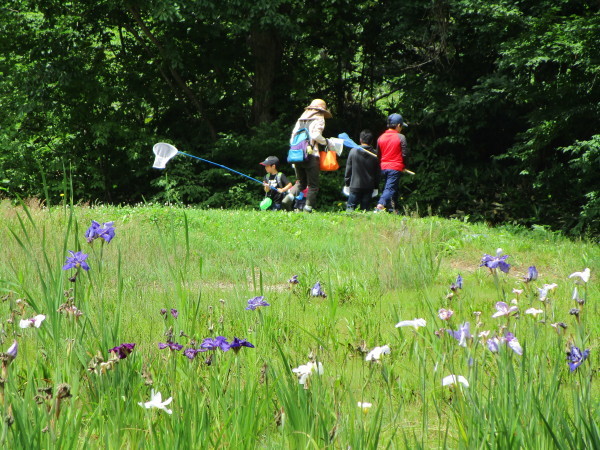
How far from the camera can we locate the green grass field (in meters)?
1.97

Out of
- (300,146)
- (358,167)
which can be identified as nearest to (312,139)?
(300,146)

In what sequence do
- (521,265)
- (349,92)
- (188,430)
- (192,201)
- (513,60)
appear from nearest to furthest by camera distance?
(188,430) < (521,265) < (513,60) < (192,201) < (349,92)

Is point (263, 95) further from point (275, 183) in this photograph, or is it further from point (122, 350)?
point (122, 350)

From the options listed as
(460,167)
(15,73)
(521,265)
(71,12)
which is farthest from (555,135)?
A: (15,73)

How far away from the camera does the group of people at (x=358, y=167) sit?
482 inches

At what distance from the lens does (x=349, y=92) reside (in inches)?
742

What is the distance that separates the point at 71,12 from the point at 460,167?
921cm

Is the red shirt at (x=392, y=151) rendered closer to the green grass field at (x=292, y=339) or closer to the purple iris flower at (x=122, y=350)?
the green grass field at (x=292, y=339)

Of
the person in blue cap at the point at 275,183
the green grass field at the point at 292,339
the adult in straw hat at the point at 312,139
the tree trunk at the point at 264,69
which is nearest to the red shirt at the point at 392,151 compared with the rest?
the adult in straw hat at the point at 312,139

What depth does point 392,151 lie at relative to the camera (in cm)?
1260

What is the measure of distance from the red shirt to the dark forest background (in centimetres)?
276

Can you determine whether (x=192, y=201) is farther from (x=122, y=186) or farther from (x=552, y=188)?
(x=552, y=188)

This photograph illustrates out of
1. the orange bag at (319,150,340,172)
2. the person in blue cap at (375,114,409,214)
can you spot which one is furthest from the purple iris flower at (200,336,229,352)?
the person in blue cap at (375,114,409,214)

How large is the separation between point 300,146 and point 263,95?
5897 mm
